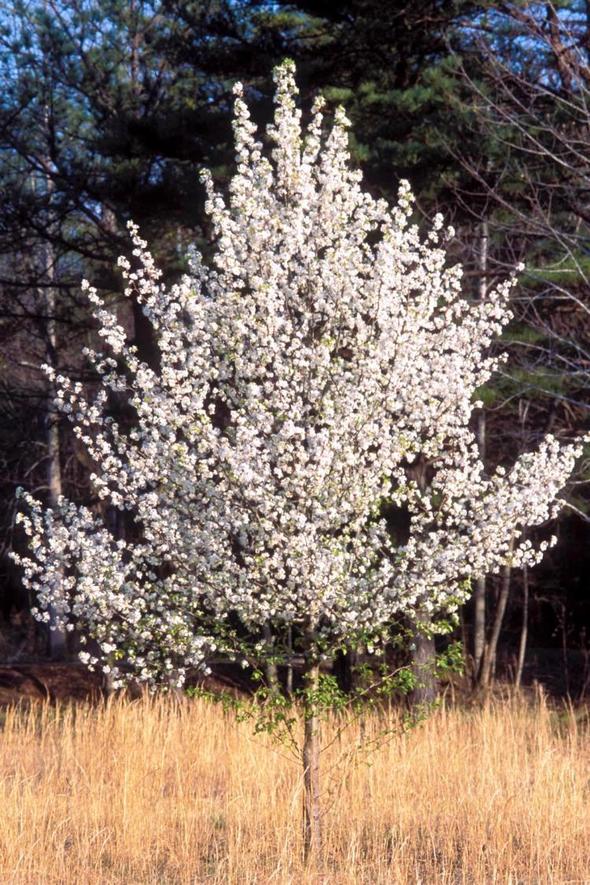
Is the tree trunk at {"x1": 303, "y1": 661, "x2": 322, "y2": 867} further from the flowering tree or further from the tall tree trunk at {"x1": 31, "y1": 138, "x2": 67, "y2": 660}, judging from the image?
the tall tree trunk at {"x1": 31, "y1": 138, "x2": 67, "y2": 660}

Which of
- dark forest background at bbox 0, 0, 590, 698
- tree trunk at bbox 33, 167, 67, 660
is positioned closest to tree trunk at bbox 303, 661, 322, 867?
dark forest background at bbox 0, 0, 590, 698

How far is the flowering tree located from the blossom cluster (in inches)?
0.5

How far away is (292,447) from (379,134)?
6851 millimetres

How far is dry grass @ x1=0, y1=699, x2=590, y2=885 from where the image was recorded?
19.5 ft

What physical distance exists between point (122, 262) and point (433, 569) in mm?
2201

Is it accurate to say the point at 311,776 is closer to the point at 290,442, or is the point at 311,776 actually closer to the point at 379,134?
the point at 290,442

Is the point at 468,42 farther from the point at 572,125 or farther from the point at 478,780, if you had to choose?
the point at 478,780

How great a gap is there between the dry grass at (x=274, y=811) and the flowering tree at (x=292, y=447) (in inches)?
22.4

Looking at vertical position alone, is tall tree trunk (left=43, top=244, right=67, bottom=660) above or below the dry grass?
above

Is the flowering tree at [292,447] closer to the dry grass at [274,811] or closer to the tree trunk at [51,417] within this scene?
the dry grass at [274,811]

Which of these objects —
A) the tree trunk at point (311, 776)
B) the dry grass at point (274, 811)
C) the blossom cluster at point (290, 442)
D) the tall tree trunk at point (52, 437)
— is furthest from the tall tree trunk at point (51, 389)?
the tree trunk at point (311, 776)

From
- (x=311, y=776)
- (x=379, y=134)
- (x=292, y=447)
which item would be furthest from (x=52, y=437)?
(x=292, y=447)

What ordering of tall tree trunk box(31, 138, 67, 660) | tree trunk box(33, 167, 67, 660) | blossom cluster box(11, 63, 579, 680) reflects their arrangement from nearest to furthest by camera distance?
blossom cluster box(11, 63, 579, 680), tall tree trunk box(31, 138, 67, 660), tree trunk box(33, 167, 67, 660)

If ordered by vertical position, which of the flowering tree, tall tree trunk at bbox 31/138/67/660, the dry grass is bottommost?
the dry grass
